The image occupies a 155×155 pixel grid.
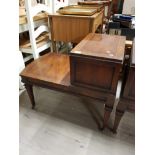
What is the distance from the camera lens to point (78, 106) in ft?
4.58

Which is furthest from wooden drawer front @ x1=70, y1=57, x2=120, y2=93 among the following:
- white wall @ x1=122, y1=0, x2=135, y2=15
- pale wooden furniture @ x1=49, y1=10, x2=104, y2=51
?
white wall @ x1=122, y1=0, x2=135, y2=15

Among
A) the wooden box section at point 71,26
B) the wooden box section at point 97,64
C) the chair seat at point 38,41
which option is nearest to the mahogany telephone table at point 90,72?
the wooden box section at point 97,64

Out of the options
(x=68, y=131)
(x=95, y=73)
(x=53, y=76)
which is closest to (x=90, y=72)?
(x=95, y=73)

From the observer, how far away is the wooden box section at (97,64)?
2.69ft

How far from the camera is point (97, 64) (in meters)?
0.85

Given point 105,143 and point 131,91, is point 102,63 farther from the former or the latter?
point 105,143

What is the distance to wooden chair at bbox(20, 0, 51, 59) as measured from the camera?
1.24 m

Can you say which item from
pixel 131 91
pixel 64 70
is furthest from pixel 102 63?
pixel 64 70

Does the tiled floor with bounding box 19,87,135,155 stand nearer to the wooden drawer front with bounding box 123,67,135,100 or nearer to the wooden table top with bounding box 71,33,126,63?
the wooden drawer front with bounding box 123,67,135,100

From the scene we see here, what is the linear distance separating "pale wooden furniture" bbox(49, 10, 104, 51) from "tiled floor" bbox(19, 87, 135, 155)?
0.62 metres

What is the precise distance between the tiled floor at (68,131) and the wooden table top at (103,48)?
63 cm

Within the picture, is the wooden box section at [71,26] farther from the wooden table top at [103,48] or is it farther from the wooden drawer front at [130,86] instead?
the wooden drawer front at [130,86]
